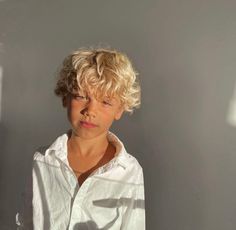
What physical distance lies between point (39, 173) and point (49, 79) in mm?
501

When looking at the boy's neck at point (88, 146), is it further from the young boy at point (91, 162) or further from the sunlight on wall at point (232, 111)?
the sunlight on wall at point (232, 111)

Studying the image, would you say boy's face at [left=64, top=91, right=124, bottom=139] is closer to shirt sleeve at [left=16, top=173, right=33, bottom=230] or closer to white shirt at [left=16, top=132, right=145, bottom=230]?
white shirt at [left=16, top=132, right=145, bottom=230]

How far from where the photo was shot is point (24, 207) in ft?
3.81

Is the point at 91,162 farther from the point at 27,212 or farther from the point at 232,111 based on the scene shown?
the point at 232,111

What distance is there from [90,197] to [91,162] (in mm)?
101

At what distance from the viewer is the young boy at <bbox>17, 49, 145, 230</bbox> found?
99cm

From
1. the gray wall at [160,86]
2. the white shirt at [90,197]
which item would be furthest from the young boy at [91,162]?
the gray wall at [160,86]

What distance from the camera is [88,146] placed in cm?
109

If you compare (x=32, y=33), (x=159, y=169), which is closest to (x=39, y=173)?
(x=159, y=169)

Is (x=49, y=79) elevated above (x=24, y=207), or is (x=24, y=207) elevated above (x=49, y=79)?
(x=49, y=79)

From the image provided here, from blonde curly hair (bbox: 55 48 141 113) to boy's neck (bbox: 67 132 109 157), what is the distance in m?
0.13

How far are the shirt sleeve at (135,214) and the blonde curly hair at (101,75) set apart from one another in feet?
0.83

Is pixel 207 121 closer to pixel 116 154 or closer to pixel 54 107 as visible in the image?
pixel 116 154

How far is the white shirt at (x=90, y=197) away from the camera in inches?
→ 40.8
